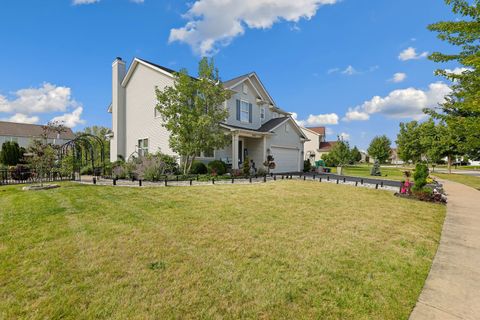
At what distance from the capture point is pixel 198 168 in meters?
16.4

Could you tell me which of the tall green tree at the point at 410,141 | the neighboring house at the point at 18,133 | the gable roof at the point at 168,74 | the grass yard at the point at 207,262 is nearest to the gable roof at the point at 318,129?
the tall green tree at the point at 410,141

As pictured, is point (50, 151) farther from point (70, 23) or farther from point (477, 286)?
point (477, 286)

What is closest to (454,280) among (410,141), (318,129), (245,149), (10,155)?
(245,149)

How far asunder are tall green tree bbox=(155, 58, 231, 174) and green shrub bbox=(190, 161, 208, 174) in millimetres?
703

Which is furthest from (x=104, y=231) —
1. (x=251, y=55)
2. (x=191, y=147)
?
(x=251, y=55)

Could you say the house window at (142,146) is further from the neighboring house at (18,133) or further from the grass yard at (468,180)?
the neighboring house at (18,133)

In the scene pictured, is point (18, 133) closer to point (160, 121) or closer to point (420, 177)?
point (160, 121)

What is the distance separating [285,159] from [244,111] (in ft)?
20.3

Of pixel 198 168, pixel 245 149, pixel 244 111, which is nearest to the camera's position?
pixel 198 168

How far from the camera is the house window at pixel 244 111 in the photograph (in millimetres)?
20453

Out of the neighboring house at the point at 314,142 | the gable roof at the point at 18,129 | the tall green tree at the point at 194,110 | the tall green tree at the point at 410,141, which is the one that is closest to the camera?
the tall green tree at the point at 194,110

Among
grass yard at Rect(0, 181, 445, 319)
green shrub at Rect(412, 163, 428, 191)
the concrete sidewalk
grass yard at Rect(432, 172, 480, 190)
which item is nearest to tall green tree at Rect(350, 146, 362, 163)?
grass yard at Rect(432, 172, 480, 190)

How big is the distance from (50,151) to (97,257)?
32.8 feet

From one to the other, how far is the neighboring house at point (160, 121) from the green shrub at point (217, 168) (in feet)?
3.19
